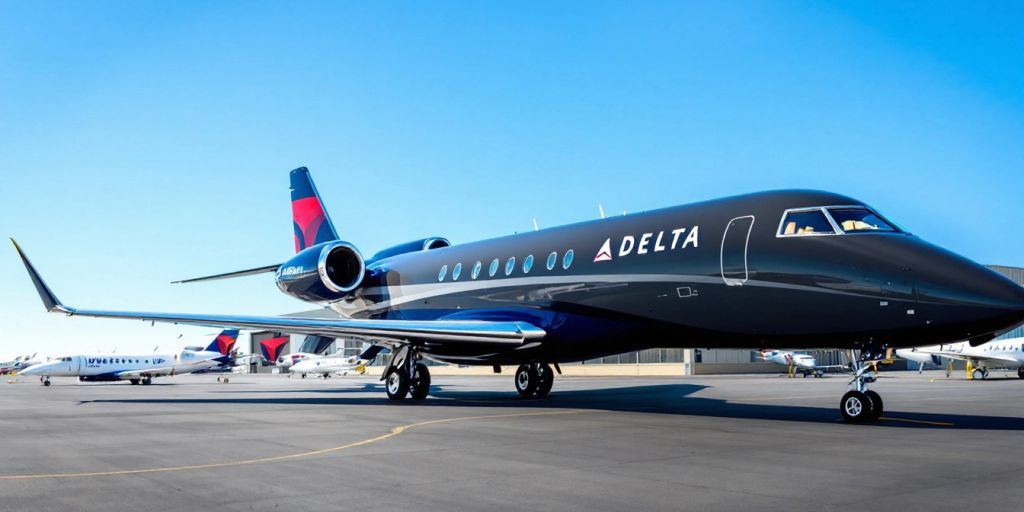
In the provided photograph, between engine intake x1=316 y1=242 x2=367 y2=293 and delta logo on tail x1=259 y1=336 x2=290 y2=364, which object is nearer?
engine intake x1=316 y1=242 x2=367 y2=293

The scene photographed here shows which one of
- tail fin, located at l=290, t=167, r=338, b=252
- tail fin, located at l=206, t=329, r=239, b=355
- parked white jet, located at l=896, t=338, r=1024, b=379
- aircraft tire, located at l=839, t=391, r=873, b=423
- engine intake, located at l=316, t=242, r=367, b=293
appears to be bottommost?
aircraft tire, located at l=839, t=391, r=873, b=423

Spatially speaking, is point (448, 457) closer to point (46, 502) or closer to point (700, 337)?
point (46, 502)

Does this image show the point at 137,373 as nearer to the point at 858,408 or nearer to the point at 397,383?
the point at 397,383

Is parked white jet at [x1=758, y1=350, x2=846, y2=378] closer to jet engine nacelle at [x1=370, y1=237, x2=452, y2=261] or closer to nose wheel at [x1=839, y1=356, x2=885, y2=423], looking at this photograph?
jet engine nacelle at [x1=370, y1=237, x2=452, y2=261]

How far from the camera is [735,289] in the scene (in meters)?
13.0

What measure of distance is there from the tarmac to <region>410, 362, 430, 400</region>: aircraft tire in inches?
205

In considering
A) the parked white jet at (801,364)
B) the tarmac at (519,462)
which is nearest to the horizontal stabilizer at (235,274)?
the tarmac at (519,462)

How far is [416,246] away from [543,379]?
6731mm

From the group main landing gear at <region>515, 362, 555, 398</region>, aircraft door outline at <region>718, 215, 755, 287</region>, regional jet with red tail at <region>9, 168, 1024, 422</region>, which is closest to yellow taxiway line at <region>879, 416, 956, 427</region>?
regional jet with red tail at <region>9, 168, 1024, 422</region>

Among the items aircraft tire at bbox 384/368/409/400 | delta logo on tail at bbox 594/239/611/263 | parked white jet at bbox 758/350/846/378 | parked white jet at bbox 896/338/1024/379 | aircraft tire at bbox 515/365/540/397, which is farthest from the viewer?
parked white jet at bbox 758/350/846/378

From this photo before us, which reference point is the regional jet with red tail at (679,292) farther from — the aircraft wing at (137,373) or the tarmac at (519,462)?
→ the aircraft wing at (137,373)

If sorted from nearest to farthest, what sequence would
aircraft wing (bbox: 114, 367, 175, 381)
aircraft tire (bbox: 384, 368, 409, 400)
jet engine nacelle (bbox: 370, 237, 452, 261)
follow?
aircraft tire (bbox: 384, 368, 409, 400)
jet engine nacelle (bbox: 370, 237, 452, 261)
aircraft wing (bbox: 114, 367, 175, 381)

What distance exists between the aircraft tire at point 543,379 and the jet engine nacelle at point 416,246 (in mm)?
5786

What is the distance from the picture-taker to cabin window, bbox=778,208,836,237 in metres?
12.5
